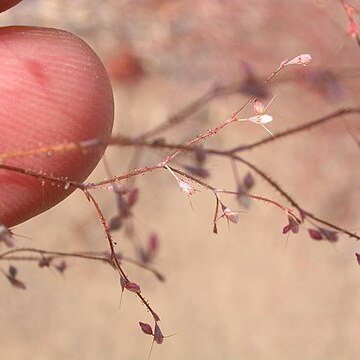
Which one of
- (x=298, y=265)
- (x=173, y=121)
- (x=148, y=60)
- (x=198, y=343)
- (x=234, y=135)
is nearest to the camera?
(x=173, y=121)

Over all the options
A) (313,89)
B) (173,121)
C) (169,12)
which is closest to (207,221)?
(313,89)

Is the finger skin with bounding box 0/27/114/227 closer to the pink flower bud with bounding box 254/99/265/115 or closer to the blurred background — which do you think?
the pink flower bud with bounding box 254/99/265/115

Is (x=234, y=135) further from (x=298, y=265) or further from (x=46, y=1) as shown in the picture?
(x=46, y=1)

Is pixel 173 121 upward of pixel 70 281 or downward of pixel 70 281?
downward

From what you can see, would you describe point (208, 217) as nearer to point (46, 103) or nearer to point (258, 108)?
point (46, 103)

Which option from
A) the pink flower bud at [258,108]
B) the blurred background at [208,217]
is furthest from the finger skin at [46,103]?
the blurred background at [208,217]
